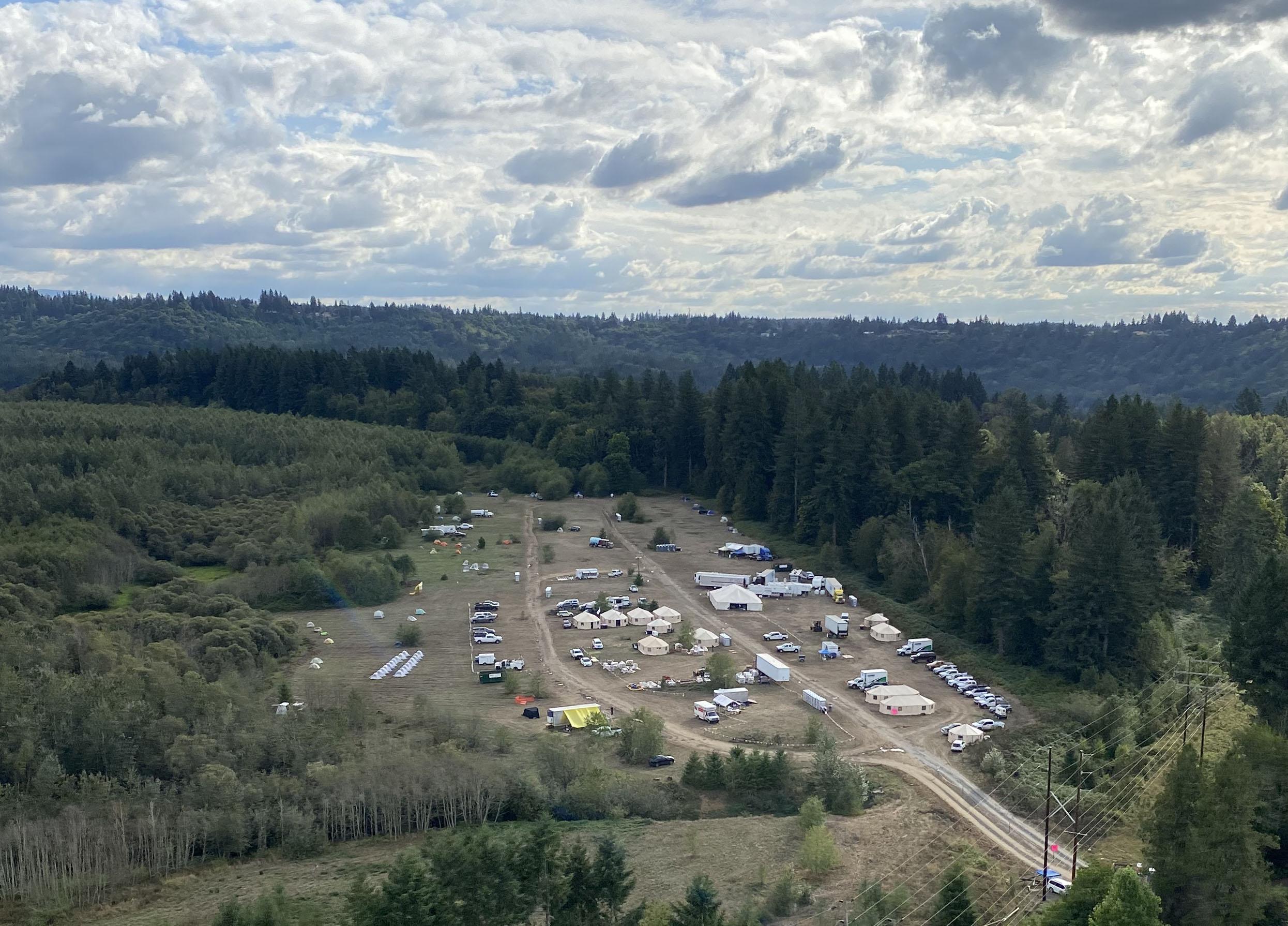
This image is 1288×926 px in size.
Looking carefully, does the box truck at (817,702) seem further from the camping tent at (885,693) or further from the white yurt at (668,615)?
the white yurt at (668,615)

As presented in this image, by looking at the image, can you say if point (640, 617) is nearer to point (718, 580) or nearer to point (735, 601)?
point (735, 601)

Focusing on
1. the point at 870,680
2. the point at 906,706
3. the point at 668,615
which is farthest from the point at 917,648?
the point at 668,615

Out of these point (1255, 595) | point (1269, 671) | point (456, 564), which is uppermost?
point (1255, 595)

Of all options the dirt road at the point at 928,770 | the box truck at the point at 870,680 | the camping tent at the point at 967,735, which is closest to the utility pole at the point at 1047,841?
the dirt road at the point at 928,770

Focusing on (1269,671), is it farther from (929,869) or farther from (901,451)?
(901,451)

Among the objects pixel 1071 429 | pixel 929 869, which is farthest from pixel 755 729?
pixel 1071 429

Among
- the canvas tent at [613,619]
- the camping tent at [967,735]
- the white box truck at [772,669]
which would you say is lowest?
the canvas tent at [613,619]
